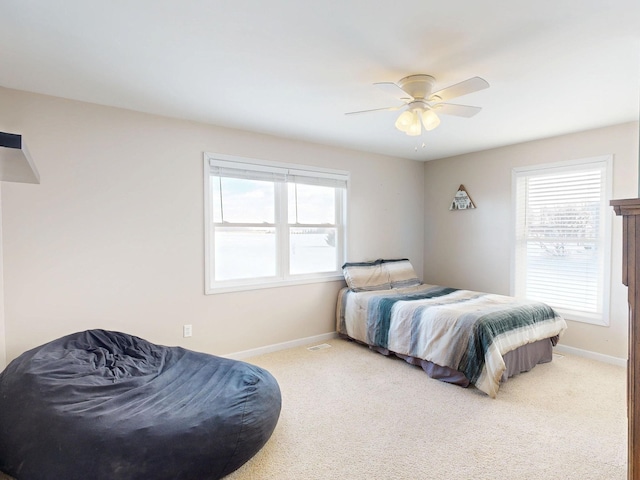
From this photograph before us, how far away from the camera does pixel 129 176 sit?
3.23m

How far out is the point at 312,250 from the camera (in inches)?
177

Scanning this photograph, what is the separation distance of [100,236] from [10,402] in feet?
4.90

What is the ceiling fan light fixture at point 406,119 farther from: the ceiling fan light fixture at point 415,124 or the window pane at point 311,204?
the window pane at point 311,204

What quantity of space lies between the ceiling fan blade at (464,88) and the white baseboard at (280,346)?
3.03 meters

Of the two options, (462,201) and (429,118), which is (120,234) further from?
(462,201)

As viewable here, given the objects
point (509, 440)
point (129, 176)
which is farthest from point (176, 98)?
point (509, 440)

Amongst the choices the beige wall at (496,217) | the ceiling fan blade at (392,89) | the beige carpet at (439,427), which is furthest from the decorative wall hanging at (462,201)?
the ceiling fan blade at (392,89)

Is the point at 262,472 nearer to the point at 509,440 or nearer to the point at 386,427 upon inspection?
the point at 386,427

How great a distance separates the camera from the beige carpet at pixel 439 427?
2.07 meters

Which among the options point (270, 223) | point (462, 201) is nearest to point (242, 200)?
point (270, 223)

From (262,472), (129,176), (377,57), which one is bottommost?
(262,472)

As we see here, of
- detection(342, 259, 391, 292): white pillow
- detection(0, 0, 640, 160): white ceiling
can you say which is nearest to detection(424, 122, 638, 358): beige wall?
detection(0, 0, 640, 160): white ceiling

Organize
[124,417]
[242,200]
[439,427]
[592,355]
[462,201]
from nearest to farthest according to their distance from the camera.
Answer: [124,417]
[439,427]
[592,355]
[242,200]
[462,201]

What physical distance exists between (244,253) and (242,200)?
0.58 m
